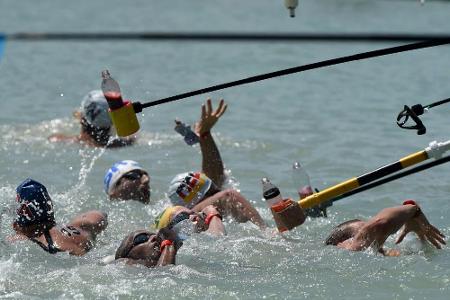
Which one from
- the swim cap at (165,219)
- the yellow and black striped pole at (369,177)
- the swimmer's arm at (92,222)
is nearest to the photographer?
the yellow and black striped pole at (369,177)

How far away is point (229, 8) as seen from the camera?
24.8 m

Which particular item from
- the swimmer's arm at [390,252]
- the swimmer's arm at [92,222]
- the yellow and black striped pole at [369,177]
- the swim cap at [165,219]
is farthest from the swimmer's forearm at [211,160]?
the yellow and black striped pole at [369,177]

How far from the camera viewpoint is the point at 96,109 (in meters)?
11.2

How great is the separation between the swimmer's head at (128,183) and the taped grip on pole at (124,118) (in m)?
2.26

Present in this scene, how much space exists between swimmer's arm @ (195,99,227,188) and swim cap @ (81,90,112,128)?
240cm

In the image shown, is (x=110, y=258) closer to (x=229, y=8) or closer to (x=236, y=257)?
(x=236, y=257)

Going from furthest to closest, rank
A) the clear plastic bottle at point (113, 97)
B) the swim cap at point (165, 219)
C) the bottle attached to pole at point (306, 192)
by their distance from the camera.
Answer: the bottle attached to pole at point (306, 192) → the swim cap at point (165, 219) → the clear plastic bottle at point (113, 97)

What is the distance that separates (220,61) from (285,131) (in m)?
5.27

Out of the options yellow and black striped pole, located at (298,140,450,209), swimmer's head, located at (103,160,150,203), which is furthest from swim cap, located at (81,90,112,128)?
yellow and black striped pole, located at (298,140,450,209)

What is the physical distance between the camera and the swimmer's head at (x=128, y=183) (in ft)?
29.4

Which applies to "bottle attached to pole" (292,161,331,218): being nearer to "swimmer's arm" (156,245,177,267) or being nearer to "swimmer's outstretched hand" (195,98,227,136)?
"swimmer's outstretched hand" (195,98,227,136)

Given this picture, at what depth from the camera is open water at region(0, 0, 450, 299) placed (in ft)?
21.8

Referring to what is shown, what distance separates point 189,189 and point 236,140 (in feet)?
11.0

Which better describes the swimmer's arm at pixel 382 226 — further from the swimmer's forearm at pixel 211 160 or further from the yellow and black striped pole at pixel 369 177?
the swimmer's forearm at pixel 211 160
